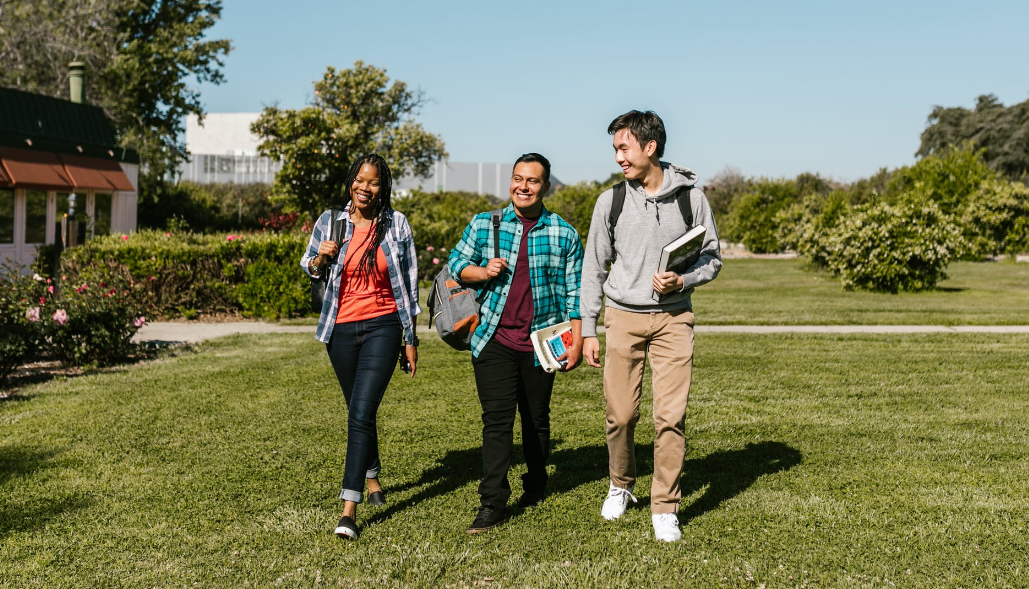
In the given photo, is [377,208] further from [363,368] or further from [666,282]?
[666,282]

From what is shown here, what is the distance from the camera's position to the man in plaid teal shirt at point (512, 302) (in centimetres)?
436

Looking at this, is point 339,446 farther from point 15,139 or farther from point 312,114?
point 312,114

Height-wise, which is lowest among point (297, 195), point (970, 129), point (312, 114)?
point (297, 195)

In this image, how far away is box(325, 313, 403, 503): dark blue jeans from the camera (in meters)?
4.39

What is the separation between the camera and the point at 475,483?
517 cm

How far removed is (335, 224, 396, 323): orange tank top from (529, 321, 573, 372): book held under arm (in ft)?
2.47

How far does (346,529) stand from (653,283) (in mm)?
1815

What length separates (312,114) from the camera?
23547 mm

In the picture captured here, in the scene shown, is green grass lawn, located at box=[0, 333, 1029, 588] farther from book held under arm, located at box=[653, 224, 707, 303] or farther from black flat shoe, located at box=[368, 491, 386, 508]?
book held under arm, located at box=[653, 224, 707, 303]

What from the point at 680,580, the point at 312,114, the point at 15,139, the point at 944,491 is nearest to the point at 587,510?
the point at 680,580

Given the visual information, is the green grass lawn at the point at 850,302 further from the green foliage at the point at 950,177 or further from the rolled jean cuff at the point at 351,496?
the green foliage at the point at 950,177

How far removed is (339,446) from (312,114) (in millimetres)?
18874

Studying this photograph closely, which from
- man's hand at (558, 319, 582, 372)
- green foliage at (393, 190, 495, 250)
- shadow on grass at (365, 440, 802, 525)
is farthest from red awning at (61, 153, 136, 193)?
man's hand at (558, 319, 582, 372)

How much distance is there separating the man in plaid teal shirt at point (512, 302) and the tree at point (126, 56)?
27.4 meters
